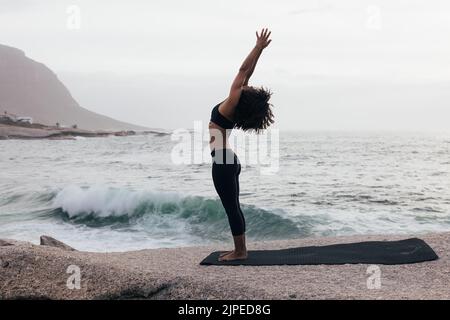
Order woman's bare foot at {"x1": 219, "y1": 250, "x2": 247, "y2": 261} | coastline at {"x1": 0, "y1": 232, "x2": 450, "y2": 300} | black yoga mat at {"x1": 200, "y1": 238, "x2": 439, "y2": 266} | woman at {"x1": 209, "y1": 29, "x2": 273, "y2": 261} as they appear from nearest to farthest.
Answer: coastline at {"x1": 0, "y1": 232, "x2": 450, "y2": 300} → woman at {"x1": 209, "y1": 29, "x2": 273, "y2": 261} → black yoga mat at {"x1": 200, "y1": 238, "x2": 439, "y2": 266} → woman's bare foot at {"x1": 219, "y1": 250, "x2": 247, "y2": 261}

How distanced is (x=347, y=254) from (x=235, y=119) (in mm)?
2190

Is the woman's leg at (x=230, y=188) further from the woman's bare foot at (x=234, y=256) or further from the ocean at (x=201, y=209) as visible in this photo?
the ocean at (x=201, y=209)

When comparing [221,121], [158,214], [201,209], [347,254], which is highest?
[221,121]

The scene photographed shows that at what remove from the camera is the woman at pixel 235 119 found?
533 centimetres

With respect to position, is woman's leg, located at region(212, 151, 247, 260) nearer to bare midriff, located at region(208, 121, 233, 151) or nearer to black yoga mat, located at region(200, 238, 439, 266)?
bare midriff, located at region(208, 121, 233, 151)

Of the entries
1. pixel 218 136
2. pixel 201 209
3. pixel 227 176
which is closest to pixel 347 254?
pixel 227 176

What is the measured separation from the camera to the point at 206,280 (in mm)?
4715

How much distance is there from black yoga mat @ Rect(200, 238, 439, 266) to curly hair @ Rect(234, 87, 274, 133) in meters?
1.57

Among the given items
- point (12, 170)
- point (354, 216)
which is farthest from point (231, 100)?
point (12, 170)

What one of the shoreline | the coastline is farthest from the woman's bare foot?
the shoreline

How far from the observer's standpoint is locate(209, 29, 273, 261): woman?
5332 mm

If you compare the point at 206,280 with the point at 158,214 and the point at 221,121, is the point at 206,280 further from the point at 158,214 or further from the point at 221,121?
the point at 158,214

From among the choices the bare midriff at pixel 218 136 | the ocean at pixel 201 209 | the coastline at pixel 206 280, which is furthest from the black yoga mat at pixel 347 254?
the ocean at pixel 201 209

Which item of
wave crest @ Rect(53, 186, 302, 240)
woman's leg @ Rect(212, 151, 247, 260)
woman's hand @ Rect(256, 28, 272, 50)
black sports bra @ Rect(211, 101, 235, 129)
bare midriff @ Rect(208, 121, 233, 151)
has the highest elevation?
woman's hand @ Rect(256, 28, 272, 50)
